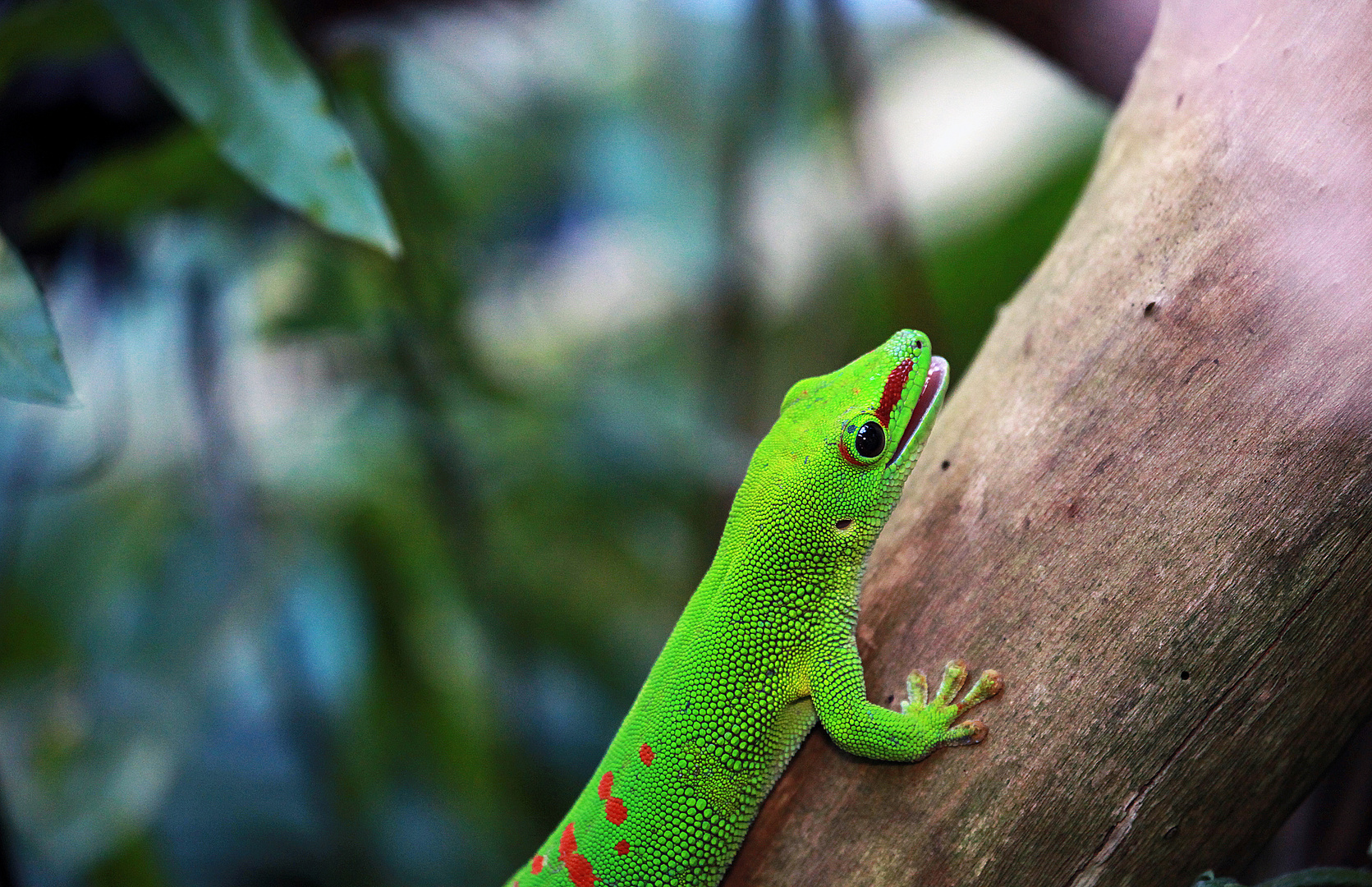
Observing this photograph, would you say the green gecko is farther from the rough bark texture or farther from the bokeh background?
the bokeh background

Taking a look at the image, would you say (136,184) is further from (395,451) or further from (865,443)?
(865,443)

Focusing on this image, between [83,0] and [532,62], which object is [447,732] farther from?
[532,62]

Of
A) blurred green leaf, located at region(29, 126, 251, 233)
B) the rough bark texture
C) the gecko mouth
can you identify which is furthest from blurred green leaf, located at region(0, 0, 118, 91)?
the rough bark texture

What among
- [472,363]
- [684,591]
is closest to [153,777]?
[472,363]

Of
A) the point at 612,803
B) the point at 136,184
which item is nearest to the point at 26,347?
the point at 612,803

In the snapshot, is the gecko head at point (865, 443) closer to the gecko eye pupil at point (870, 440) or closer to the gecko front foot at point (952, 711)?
the gecko eye pupil at point (870, 440)

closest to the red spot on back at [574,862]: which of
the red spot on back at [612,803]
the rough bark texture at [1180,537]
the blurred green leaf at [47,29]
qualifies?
the red spot on back at [612,803]
